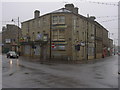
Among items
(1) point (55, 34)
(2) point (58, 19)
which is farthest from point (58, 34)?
(2) point (58, 19)

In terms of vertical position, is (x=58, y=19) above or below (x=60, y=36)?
above

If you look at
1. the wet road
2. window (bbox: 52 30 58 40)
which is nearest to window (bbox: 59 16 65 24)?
window (bbox: 52 30 58 40)

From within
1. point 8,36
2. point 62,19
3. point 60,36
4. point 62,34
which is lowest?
point 60,36

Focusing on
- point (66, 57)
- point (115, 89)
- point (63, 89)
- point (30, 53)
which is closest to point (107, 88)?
point (115, 89)

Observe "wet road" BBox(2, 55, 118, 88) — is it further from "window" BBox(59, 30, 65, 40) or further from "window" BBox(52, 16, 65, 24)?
"window" BBox(52, 16, 65, 24)

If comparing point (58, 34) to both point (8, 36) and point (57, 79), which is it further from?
point (8, 36)

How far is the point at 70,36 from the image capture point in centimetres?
3041

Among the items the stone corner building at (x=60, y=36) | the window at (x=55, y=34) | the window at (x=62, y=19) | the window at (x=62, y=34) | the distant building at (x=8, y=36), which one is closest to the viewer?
the stone corner building at (x=60, y=36)

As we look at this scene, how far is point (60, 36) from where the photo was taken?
31.3m

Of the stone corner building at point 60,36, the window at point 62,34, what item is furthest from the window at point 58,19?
the window at point 62,34

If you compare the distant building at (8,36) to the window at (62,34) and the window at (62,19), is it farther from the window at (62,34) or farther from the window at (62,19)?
the window at (62,34)

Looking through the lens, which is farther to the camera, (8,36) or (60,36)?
(8,36)

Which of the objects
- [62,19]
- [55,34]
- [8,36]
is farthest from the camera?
[8,36]

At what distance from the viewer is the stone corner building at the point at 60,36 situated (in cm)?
3059
